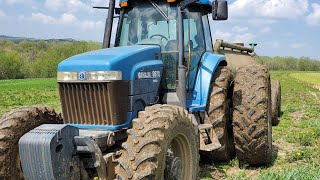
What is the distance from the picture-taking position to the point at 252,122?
20.5ft

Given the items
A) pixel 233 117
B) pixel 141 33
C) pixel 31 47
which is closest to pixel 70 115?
pixel 141 33

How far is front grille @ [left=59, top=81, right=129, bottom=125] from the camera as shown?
4691 mm

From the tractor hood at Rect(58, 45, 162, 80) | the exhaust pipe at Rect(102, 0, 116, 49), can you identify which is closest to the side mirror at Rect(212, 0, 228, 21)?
the tractor hood at Rect(58, 45, 162, 80)

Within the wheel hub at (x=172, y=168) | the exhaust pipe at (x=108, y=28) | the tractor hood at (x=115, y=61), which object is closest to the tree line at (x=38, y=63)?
the exhaust pipe at (x=108, y=28)

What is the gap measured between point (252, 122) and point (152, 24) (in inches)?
85.8

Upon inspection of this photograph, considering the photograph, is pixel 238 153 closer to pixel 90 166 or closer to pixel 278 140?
pixel 278 140

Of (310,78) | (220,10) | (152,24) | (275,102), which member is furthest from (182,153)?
(310,78)

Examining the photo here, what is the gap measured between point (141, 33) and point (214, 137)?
194cm

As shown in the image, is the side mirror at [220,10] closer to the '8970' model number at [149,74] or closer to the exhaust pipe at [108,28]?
the '8970' model number at [149,74]

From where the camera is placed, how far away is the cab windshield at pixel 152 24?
5852mm

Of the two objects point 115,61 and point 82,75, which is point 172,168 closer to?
point 115,61

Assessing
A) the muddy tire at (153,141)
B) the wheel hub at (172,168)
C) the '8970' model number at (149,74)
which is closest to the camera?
the muddy tire at (153,141)

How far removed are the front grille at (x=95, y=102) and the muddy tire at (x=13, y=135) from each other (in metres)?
0.50

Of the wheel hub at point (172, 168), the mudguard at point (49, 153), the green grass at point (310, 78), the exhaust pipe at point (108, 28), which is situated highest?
the exhaust pipe at point (108, 28)
